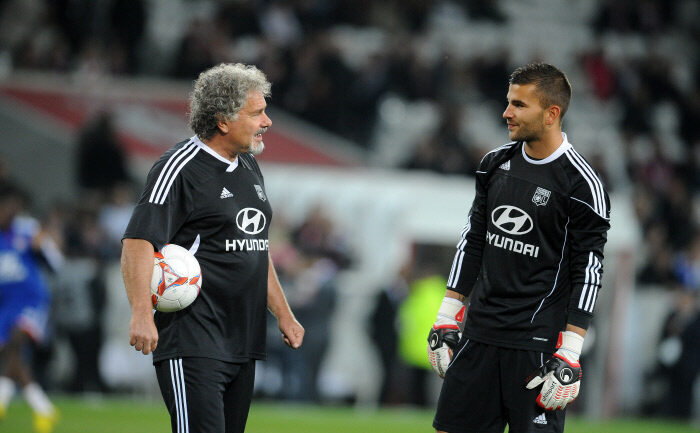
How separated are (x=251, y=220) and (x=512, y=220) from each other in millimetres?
1255

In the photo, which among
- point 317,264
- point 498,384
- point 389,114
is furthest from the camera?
point 389,114

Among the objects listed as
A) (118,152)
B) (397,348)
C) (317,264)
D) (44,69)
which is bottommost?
(397,348)

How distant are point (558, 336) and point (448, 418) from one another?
26.3 inches

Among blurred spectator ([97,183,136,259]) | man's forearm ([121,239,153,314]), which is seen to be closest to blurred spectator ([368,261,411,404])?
blurred spectator ([97,183,136,259])

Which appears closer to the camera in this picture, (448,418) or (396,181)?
(448,418)

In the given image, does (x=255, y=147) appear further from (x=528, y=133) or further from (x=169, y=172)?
(x=528, y=133)

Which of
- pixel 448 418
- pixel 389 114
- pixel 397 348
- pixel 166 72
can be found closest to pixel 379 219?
pixel 397 348

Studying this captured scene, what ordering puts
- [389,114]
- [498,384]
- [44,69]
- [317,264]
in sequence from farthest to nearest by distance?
[389,114] → [44,69] → [317,264] → [498,384]

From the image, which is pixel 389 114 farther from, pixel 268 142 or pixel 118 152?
pixel 118 152

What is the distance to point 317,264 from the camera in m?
14.3

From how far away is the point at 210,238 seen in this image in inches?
206

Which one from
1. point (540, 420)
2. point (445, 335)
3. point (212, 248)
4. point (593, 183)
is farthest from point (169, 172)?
point (540, 420)

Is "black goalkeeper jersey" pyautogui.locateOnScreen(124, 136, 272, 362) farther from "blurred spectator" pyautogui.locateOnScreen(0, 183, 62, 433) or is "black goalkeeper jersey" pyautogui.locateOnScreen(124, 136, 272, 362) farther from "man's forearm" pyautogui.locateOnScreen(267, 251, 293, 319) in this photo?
"blurred spectator" pyautogui.locateOnScreen(0, 183, 62, 433)

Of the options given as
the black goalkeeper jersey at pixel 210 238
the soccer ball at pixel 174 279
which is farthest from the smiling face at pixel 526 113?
the soccer ball at pixel 174 279
